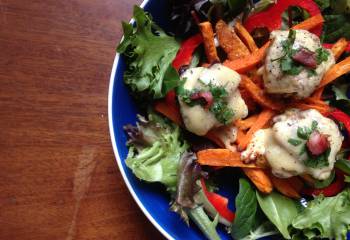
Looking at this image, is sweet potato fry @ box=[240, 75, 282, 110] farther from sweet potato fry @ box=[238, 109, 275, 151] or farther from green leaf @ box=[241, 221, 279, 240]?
green leaf @ box=[241, 221, 279, 240]

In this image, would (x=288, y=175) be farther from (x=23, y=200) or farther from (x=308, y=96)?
(x=23, y=200)

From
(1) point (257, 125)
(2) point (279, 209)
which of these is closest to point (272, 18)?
(1) point (257, 125)

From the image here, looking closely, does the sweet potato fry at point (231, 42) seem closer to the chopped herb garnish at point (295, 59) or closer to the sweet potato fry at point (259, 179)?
the chopped herb garnish at point (295, 59)

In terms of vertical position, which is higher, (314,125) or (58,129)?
(314,125)

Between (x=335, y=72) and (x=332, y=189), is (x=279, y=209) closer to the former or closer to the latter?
(x=332, y=189)

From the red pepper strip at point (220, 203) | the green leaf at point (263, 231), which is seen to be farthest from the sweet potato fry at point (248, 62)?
the green leaf at point (263, 231)

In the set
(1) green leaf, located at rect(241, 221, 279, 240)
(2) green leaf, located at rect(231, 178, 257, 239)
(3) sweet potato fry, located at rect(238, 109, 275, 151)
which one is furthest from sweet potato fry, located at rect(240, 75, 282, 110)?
(1) green leaf, located at rect(241, 221, 279, 240)
